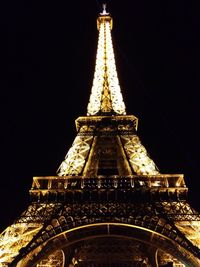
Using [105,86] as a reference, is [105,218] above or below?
below

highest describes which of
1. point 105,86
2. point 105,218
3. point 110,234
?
point 105,86

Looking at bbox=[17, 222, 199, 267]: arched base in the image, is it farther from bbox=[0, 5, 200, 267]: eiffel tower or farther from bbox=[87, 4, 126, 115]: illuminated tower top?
bbox=[87, 4, 126, 115]: illuminated tower top

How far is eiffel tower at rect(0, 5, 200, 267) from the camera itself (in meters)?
12.8

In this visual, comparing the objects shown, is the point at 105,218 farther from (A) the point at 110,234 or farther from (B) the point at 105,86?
(B) the point at 105,86

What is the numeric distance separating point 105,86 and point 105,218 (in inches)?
513

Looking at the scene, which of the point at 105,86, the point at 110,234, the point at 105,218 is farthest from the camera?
the point at 105,86

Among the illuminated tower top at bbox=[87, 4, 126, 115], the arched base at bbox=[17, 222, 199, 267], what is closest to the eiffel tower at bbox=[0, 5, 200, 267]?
the arched base at bbox=[17, 222, 199, 267]

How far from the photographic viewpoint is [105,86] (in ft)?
82.6

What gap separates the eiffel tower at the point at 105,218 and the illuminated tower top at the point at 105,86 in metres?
3.55

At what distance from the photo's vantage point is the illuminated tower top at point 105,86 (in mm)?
23609

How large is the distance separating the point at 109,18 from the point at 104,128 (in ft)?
44.3

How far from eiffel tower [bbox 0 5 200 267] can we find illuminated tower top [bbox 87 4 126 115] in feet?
11.7

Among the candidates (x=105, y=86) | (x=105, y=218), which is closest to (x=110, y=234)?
(x=105, y=218)

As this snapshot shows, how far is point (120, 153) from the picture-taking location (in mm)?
19609
